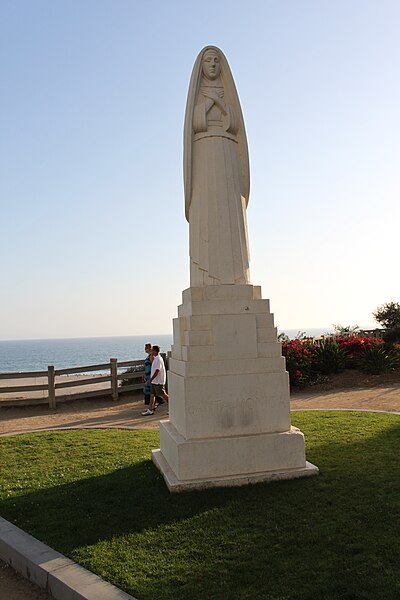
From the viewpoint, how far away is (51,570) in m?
3.46

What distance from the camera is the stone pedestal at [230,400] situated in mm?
5043

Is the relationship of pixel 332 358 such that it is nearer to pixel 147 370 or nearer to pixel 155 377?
pixel 147 370

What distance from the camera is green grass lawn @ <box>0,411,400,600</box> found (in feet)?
10.5

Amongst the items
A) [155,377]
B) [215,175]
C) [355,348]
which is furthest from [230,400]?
[355,348]

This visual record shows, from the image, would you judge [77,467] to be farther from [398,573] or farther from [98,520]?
[398,573]

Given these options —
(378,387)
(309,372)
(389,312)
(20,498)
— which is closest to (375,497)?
(20,498)

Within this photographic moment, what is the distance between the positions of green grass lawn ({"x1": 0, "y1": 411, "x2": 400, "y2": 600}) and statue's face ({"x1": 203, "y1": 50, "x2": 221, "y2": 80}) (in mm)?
4805

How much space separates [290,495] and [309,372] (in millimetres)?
10338

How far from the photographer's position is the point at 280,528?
3961 mm

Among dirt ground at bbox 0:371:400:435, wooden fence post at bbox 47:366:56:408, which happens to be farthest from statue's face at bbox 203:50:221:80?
wooden fence post at bbox 47:366:56:408

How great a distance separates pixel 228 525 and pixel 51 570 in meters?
1.43

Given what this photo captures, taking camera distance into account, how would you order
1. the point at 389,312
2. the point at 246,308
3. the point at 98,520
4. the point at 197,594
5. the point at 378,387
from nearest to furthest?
the point at 197,594
the point at 98,520
the point at 246,308
the point at 378,387
the point at 389,312

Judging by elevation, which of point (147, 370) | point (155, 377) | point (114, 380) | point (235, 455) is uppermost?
point (147, 370)

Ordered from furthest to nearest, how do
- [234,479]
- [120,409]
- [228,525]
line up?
[120,409]
[234,479]
[228,525]
